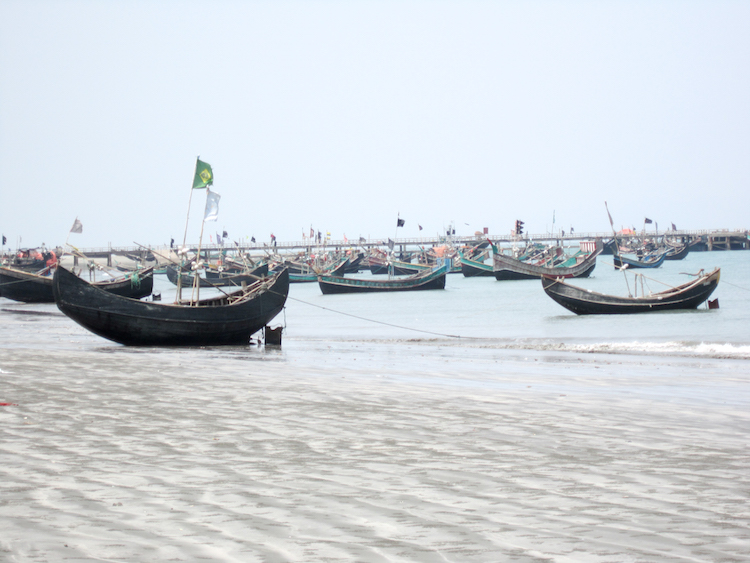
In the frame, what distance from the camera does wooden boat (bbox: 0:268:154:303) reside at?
144 ft

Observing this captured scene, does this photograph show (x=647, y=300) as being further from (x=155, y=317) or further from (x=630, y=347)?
(x=155, y=317)

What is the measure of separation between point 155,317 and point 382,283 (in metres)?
42.1

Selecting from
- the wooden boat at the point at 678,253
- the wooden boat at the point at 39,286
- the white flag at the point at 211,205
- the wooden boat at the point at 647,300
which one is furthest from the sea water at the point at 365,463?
the wooden boat at the point at 678,253

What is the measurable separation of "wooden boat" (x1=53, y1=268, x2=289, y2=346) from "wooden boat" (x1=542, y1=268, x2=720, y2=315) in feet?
59.2

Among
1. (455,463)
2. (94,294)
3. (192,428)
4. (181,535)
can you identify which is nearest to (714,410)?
(455,463)

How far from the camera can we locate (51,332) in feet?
76.8

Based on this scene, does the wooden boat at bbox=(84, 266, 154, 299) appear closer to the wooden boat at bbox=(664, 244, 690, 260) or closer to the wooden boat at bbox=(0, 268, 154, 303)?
the wooden boat at bbox=(0, 268, 154, 303)

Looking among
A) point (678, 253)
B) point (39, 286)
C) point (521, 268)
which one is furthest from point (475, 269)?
point (678, 253)

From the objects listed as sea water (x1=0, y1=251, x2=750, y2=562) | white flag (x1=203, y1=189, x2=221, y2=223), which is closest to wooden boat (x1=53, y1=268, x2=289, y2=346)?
white flag (x1=203, y1=189, x2=221, y2=223)

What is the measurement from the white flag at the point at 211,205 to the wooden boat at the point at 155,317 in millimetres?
2382

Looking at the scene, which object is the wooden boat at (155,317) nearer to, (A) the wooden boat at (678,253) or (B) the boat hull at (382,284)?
(B) the boat hull at (382,284)

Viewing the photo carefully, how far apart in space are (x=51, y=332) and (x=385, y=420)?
62.9 feet

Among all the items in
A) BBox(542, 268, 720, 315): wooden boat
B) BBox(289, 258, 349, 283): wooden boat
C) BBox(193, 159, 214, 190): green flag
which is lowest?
BBox(542, 268, 720, 315): wooden boat

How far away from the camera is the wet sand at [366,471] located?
3742mm
